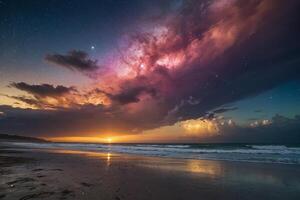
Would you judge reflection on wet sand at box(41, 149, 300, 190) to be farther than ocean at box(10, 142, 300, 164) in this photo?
No

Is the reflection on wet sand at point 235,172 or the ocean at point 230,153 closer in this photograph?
the reflection on wet sand at point 235,172

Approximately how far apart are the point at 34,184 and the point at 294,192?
11611mm

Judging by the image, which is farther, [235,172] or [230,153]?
[230,153]

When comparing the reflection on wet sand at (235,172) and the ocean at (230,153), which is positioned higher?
the ocean at (230,153)

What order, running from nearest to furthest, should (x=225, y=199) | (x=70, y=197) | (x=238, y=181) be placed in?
(x=70, y=197)
(x=225, y=199)
(x=238, y=181)

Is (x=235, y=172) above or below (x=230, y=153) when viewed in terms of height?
below

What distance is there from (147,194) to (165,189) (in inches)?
53.6

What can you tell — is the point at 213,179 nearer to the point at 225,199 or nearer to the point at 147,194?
the point at 225,199

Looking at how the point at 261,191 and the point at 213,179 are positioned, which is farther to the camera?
the point at 213,179

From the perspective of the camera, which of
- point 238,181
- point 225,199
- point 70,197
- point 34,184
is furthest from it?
point 238,181

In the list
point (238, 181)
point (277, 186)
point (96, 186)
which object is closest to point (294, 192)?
point (277, 186)

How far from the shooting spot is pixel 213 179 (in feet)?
46.0

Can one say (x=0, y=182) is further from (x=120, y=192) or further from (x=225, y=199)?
(x=225, y=199)

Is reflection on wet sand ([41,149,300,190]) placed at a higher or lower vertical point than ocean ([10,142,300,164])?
lower
